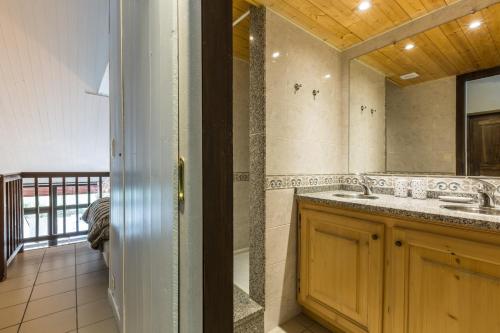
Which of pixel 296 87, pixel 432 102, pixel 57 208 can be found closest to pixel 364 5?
pixel 296 87

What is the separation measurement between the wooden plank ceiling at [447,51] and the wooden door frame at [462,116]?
0.15ft

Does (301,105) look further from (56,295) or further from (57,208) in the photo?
(57,208)

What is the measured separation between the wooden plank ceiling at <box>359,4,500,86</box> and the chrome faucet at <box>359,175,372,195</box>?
2.88 ft

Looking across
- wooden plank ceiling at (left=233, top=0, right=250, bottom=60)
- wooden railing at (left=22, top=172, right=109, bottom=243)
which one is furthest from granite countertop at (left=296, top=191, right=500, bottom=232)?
wooden railing at (left=22, top=172, right=109, bottom=243)

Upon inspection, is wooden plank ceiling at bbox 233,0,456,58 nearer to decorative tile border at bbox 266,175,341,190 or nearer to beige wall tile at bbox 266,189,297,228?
decorative tile border at bbox 266,175,341,190

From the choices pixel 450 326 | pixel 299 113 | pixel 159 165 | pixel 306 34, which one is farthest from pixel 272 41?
pixel 450 326

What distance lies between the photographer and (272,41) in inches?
66.9

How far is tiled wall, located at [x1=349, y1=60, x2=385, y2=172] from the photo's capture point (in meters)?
2.21

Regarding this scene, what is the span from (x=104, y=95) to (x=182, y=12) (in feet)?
13.4

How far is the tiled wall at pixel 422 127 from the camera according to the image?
1774 millimetres

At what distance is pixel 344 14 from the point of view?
174 centimetres

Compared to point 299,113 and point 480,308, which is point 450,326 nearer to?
point 480,308

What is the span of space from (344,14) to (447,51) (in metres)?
0.83

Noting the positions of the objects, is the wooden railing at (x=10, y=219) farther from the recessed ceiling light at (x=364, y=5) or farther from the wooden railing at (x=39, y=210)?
the recessed ceiling light at (x=364, y=5)
